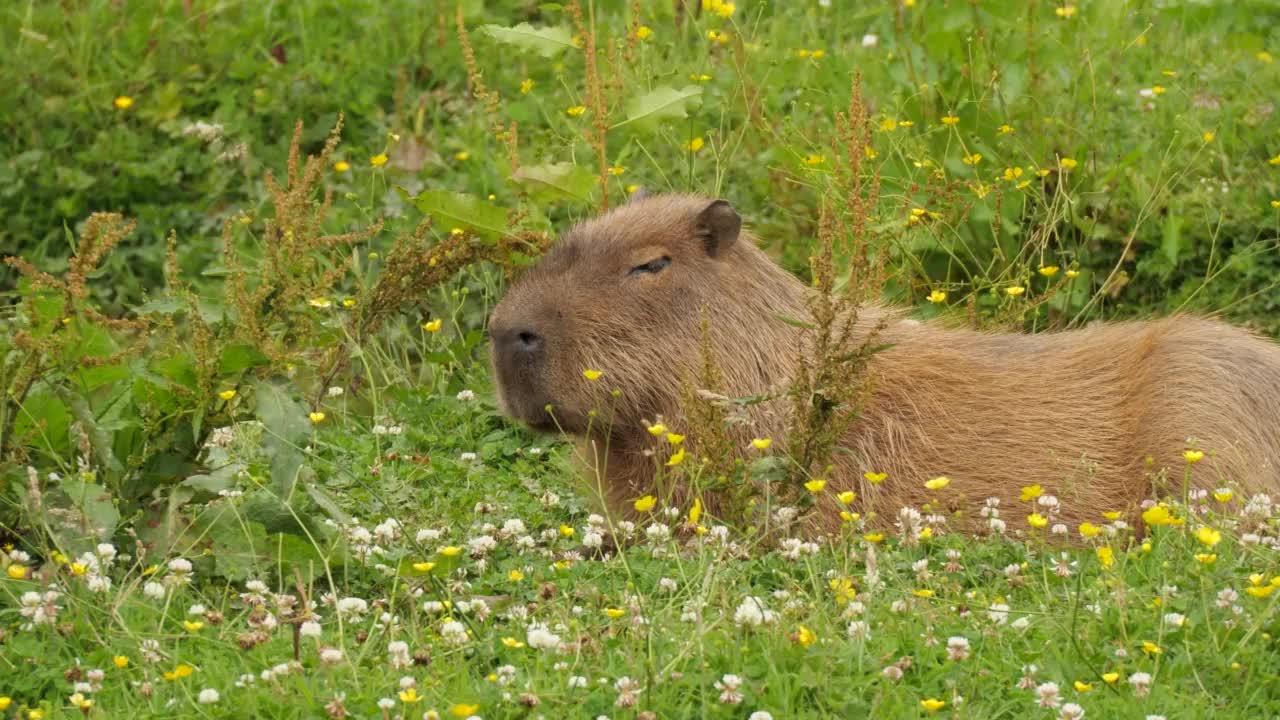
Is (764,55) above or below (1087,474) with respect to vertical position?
above

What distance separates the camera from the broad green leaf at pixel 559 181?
6.15 m

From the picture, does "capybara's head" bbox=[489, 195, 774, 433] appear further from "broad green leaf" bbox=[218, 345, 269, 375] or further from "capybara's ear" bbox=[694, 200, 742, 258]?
"broad green leaf" bbox=[218, 345, 269, 375]

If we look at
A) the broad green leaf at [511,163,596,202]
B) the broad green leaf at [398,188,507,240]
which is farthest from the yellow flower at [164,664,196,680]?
the broad green leaf at [511,163,596,202]

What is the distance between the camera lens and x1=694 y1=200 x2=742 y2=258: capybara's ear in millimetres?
5211

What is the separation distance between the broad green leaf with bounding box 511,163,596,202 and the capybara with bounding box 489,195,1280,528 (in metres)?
0.76

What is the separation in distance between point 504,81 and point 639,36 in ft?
5.54

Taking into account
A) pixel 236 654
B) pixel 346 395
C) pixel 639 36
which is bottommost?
pixel 346 395

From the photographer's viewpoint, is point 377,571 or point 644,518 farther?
point 644,518

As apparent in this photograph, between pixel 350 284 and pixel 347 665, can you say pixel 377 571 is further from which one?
pixel 350 284

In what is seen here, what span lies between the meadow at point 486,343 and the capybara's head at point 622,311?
11 centimetres

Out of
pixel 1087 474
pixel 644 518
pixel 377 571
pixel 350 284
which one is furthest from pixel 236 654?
pixel 350 284

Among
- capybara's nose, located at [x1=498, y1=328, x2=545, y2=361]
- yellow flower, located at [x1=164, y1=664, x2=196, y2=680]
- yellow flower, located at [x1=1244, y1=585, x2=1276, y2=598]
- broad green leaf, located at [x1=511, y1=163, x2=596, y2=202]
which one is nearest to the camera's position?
yellow flower, located at [x1=164, y1=664, x2=196, y2=680]

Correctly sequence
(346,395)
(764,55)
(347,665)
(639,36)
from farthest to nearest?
(764,55) → (639,36) → (346,395) → (347,665)

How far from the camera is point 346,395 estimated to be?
253 inches
